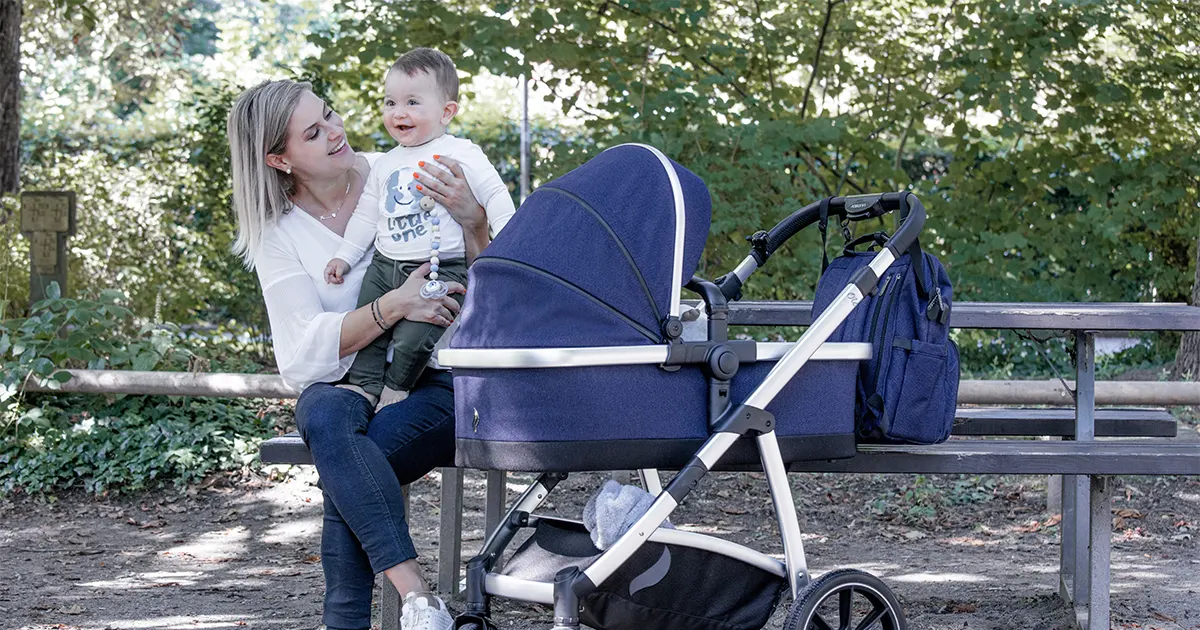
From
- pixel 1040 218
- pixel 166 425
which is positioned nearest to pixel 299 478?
pixel 166 425

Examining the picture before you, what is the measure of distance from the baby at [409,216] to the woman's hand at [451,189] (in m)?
0.02

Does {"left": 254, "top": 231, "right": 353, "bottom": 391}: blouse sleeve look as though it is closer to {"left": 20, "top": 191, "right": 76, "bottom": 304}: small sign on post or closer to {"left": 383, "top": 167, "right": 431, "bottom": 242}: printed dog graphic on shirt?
{"left": 383, "top": 167, "right": 431, "bottom": 242}: printed dog graphic on shirt

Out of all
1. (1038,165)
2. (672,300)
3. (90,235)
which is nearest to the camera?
(672,300)

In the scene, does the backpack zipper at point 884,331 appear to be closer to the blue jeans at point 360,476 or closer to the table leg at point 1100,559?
the table leg at point 1100,559

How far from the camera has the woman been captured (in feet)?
9.36

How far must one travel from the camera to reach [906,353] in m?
2.80

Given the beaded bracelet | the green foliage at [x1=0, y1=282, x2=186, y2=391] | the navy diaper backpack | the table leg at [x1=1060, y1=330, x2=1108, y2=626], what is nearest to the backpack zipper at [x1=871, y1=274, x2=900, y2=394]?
the navy diaper backpack

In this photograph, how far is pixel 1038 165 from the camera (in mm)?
6742

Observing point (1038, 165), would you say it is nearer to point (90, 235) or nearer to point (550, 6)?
point (550, 6)

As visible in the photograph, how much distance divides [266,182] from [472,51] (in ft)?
10.4

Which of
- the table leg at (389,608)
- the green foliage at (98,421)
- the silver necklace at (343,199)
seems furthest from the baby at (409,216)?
the green foliage at (98,421)

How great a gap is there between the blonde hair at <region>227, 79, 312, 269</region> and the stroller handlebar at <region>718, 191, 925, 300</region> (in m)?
1.23

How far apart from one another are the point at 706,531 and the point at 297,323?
2.40m

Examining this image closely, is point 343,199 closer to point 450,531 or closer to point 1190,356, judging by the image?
point 450,531
